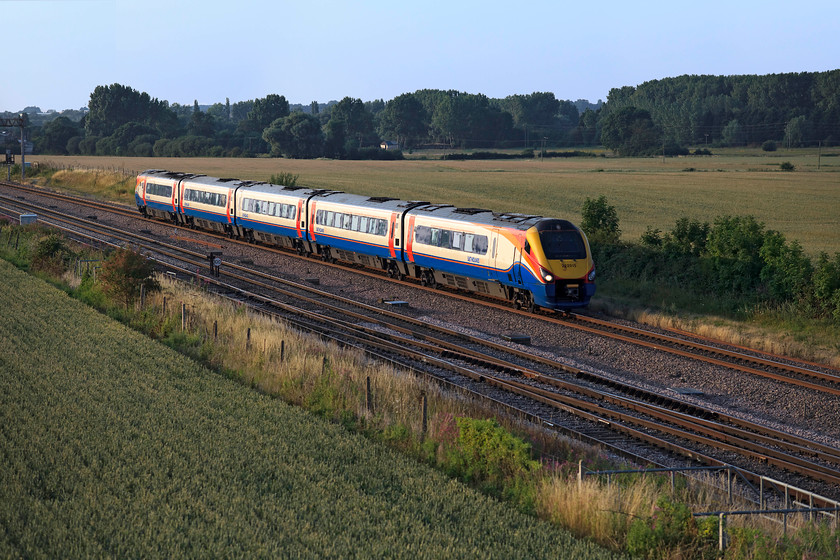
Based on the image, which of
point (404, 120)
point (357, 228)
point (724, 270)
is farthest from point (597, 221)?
point (404, 120)

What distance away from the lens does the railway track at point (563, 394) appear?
1598cm

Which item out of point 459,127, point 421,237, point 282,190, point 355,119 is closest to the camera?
point 421,237

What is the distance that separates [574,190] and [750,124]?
9213cm

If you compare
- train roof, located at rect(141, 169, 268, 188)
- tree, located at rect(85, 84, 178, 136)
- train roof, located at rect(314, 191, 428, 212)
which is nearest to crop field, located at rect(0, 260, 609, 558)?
train roof, located at rect(314, 191, 428, 212)

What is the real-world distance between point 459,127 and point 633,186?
105 m

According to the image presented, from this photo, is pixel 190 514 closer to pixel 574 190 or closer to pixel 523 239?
pixel 523 239

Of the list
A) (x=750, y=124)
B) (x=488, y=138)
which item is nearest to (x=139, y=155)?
(x=488, y=138)

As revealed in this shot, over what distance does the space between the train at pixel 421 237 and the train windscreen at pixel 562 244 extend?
Answer: 0.03 m

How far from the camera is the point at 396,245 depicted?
34.2 meters

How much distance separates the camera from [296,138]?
140375 mm

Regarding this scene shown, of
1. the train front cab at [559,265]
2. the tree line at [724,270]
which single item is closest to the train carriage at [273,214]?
the tree line at [724,270]

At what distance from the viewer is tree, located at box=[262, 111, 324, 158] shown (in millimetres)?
140125

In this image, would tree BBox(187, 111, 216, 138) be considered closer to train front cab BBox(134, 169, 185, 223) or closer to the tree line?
train front cab BBox(134, 169, 185, 223)

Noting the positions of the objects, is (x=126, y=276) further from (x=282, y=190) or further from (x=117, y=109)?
(x=117, y=109)
